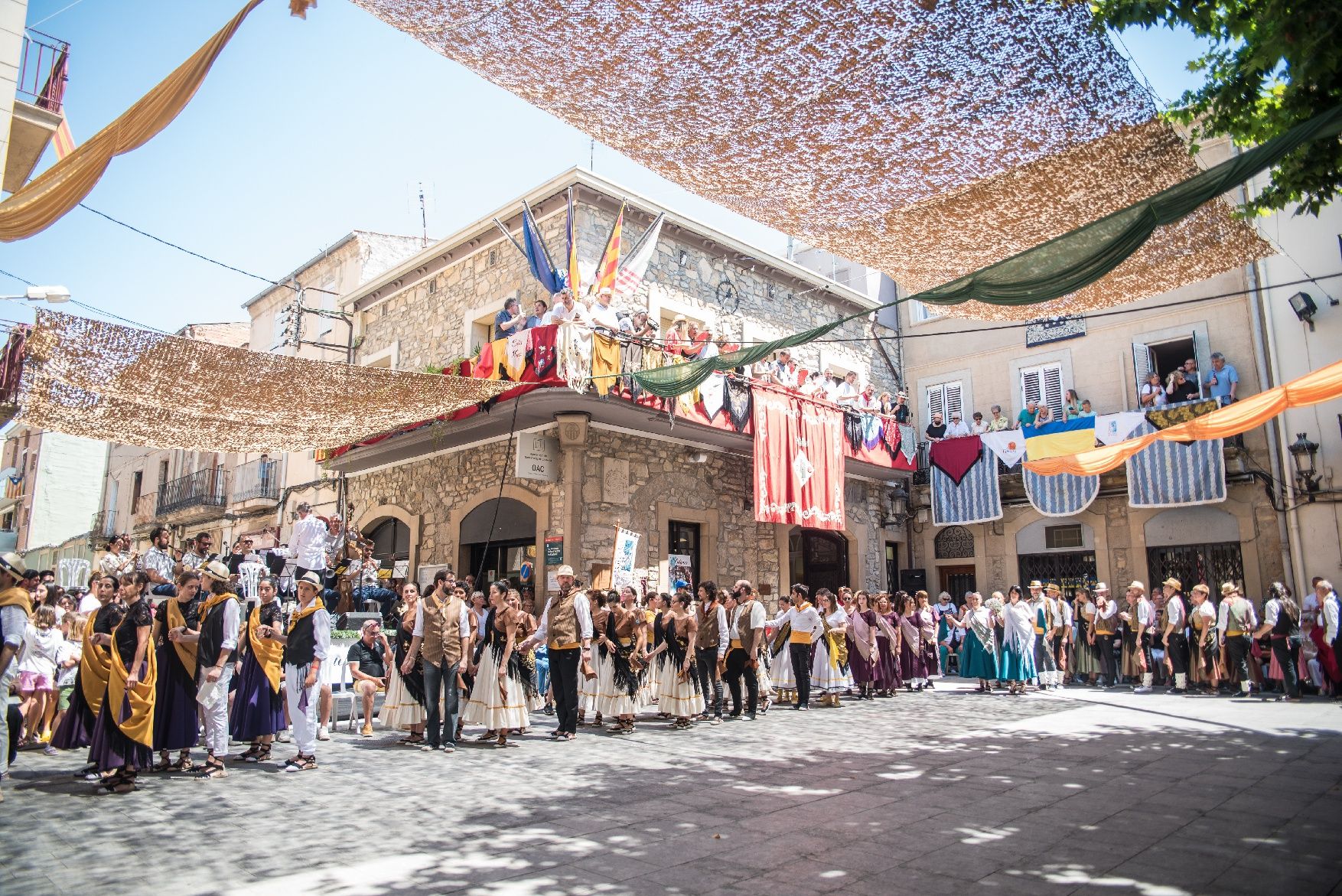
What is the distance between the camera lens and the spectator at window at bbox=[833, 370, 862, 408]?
17469 mm

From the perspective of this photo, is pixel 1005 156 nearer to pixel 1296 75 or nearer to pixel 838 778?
pixel 1296 75

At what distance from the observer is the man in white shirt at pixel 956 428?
19.5 meters

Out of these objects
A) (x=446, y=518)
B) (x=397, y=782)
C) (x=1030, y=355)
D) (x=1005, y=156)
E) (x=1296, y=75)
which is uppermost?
(x=1030, y=355)

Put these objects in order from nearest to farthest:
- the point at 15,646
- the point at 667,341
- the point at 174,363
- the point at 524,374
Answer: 1. the point at 15,646
2. the point at 174,363
3. the point at 524,374
4. the point at 667,341

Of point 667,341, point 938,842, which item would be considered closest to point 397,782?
point 938,842

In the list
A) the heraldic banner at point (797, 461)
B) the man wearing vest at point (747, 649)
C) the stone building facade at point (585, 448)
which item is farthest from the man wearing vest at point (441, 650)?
the heraldic banner at point (797, 461)

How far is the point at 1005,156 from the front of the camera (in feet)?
21.3

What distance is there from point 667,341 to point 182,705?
8841mm

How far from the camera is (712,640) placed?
10664 mm

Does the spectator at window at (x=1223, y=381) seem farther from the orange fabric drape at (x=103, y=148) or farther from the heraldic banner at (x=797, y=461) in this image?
the orange fabric drape at (x=103, y=148)

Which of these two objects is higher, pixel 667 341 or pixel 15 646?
pixel 667 341

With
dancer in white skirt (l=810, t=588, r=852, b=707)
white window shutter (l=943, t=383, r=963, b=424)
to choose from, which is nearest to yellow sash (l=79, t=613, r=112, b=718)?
dancer in white skirt (l=810, t=588, r=852, b=707)

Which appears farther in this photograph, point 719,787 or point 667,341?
point 667,341

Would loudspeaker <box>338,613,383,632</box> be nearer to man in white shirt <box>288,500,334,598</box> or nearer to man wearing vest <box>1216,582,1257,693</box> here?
man in white shirt <box>288,500,334,598</box>
